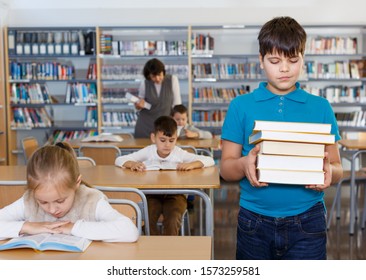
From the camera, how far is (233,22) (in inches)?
323

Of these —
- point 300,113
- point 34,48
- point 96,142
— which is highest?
point 34,48

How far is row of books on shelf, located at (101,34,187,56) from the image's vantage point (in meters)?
8.02

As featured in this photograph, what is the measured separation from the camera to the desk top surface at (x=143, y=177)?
3.13 meters

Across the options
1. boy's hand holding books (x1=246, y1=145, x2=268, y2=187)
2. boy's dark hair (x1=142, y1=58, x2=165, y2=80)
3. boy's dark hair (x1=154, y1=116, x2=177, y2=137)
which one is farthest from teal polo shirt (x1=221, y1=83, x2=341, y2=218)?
boy's dark hair (x1=142, y1=58, x2=165, y2=80)

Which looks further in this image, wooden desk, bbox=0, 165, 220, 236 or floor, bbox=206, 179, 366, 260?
floor, bbox=206, 179, 366, 260

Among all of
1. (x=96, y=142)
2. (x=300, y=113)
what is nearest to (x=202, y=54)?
(x=96, y=142)

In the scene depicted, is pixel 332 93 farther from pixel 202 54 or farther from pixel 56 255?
pixel 56 255

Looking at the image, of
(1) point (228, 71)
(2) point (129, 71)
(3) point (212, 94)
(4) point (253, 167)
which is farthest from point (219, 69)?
(4) point (253, 167)

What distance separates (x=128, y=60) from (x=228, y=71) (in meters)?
1.39

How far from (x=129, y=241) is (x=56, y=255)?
0.25 meters

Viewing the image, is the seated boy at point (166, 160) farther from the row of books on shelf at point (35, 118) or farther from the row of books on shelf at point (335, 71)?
the row of books on shelf at point (335, 71)

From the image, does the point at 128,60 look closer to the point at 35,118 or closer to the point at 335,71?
the point at 35,118

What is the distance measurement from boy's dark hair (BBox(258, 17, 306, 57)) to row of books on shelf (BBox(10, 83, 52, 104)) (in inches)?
268

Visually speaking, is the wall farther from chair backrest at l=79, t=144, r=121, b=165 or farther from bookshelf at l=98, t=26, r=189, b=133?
chair backrest at l=79, t=144, r=121, b=165
